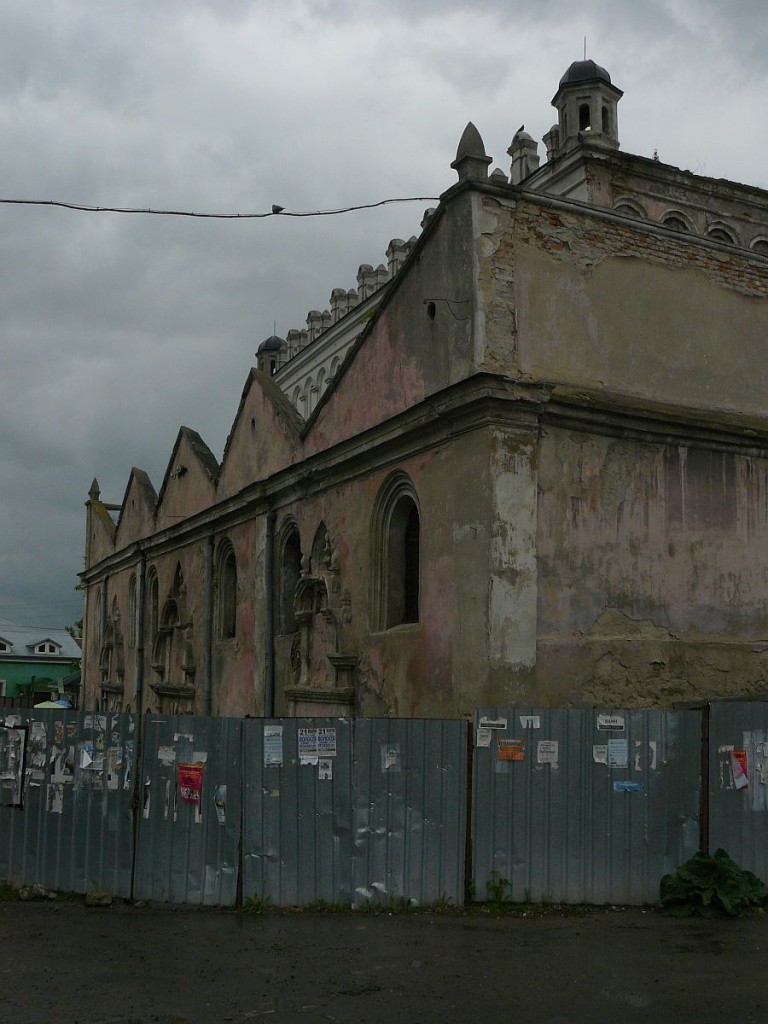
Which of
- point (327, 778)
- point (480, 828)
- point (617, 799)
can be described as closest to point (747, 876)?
point (617, 799)

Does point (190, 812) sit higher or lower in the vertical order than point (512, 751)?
lower

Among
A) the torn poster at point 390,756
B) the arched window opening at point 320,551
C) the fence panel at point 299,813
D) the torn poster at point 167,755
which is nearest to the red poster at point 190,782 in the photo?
the torn poster at point 167,755

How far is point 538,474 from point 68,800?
19.3 ft

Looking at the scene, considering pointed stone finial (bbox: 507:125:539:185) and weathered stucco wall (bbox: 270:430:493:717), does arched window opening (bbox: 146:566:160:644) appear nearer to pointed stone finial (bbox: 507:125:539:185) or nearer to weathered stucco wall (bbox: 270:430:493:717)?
weathered stucco wall (bbox: 270:430:493:717)

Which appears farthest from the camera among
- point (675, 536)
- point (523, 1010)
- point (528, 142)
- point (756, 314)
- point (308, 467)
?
point (528, 142)

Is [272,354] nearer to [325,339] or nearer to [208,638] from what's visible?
[325,339]

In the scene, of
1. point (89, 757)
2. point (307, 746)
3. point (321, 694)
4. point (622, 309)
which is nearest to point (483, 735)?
point (307, 746)

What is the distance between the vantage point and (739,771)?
10.2 metres

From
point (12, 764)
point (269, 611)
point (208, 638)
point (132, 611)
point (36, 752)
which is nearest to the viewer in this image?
point (36, 752)

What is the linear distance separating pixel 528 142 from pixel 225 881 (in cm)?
3173

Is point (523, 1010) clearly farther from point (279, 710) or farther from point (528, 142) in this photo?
point (528, 142)

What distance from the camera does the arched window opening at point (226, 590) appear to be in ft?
66.9

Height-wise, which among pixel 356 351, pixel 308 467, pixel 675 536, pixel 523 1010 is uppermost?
pixel 356 351

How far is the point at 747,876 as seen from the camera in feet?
32.8
